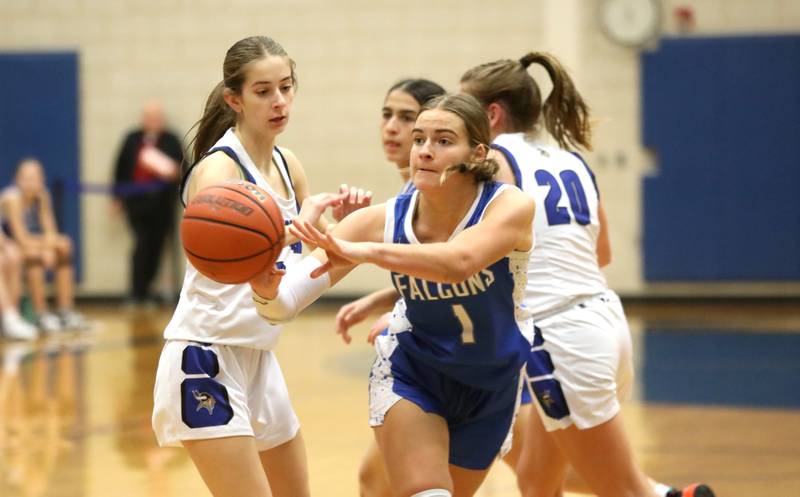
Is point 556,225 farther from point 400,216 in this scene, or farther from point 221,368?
point 221,368

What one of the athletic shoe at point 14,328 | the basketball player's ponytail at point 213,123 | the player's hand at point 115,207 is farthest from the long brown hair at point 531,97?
the player's hand at point 115,207

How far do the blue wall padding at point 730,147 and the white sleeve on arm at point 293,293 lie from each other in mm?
9225

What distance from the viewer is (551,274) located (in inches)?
148

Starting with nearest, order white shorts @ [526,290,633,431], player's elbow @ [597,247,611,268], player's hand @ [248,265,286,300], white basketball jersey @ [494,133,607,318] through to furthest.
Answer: player's hand @ [248,265,286,300] < white shorts @ [526,290,633,431] < white basketball jersey @ [494,133,607,318] < player's elbow @ [597,247,611,268]

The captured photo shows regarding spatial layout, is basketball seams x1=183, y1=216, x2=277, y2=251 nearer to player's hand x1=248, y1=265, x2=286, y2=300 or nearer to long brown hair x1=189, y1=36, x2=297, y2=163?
player's hand x1=248, y1=265, x2=286, y2=300

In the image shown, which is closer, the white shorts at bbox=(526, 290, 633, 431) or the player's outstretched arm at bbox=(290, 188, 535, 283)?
the player's outstretched arm at bbox=(290, 188, 535, 283)

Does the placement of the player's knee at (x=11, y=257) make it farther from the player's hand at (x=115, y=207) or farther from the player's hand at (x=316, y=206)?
the player's hand at (x=316, y=206)

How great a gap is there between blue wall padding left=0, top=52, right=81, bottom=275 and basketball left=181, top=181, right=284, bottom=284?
33.8ft

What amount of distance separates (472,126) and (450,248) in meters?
0.43

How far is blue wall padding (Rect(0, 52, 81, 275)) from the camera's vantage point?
1273 cm

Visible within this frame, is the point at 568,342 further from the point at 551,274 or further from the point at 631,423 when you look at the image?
the point at 631,423

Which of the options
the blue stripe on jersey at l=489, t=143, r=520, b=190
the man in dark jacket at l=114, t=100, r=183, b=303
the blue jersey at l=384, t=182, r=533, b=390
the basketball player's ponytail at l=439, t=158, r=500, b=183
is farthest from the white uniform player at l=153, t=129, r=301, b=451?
the man in dark jacket at l=114, t=100, r=183, b=303

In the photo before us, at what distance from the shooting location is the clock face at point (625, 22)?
1174 cm

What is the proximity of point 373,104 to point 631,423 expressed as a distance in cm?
660
